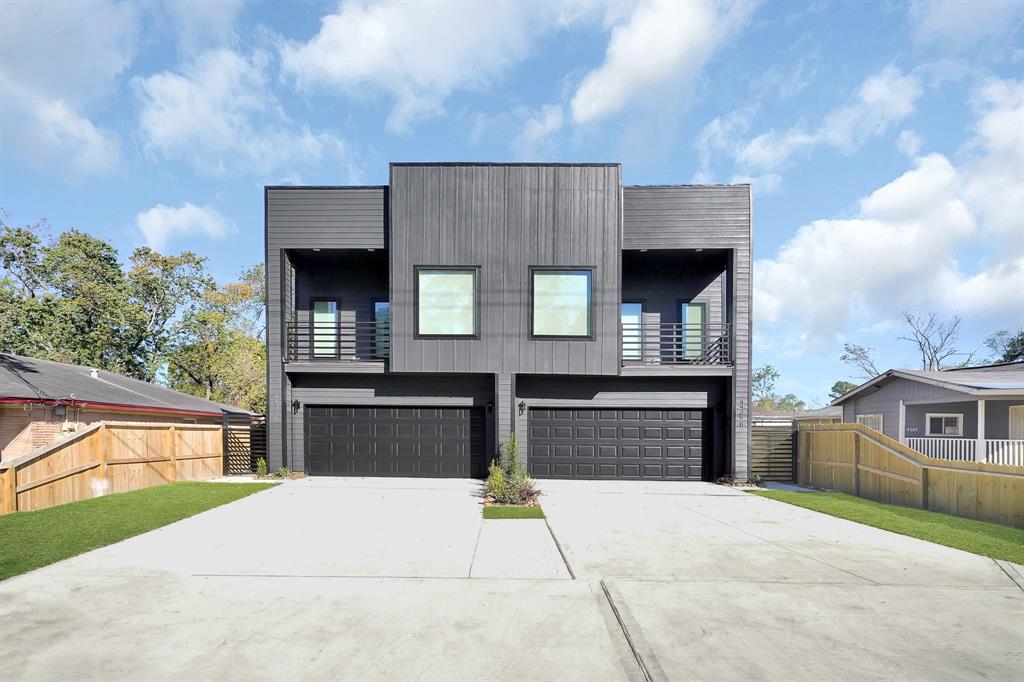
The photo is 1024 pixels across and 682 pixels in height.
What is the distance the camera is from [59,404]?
1252 cm

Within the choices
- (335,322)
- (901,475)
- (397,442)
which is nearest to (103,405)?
(335,322)

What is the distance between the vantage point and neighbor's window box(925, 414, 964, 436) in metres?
18.7

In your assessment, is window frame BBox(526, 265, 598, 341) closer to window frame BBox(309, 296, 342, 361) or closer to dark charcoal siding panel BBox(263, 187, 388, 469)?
dark charcoal siding panel BBox(263, 187, 388, 469)

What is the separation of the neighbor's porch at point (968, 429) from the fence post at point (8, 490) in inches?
839

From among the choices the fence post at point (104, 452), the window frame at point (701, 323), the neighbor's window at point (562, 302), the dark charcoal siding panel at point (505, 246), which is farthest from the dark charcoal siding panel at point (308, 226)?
the window frame at point (701, 323)

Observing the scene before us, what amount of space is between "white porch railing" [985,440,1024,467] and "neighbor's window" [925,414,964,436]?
385 centimetres

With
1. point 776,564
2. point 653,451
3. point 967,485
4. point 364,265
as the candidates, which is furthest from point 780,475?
point 364,265

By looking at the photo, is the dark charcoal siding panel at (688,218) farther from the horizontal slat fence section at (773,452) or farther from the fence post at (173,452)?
the fence post at (173,452)

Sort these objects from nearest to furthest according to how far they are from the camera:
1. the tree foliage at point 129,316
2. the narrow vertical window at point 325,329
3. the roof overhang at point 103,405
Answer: the roof overhang at point 103,405, the narrow vertical window at point 325,329, the tree foliage at point 129,316

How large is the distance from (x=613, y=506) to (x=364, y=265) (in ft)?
32.1

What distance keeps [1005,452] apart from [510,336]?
13.7 m

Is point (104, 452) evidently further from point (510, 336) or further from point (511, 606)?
point (511, 606)

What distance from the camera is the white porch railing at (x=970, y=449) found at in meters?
13.4

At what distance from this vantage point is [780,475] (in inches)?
591
